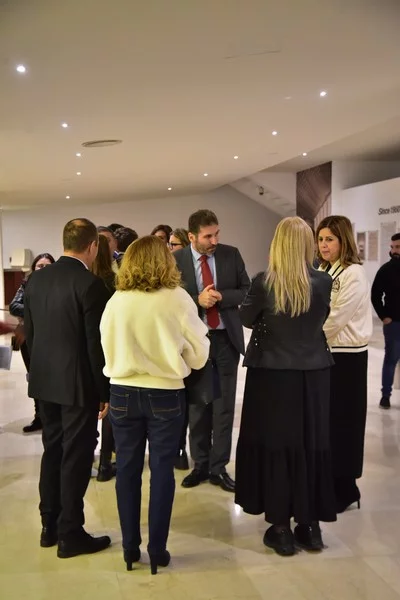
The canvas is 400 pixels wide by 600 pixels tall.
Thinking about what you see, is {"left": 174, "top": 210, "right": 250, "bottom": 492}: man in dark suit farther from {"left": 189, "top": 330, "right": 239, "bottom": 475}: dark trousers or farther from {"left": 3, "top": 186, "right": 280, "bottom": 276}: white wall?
{"left": 3, "top": 186, "right": 280, "bottom": 276}: white wall

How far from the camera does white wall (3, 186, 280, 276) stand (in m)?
20.8

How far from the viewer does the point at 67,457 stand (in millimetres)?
2799

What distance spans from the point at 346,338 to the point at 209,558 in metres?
1.35

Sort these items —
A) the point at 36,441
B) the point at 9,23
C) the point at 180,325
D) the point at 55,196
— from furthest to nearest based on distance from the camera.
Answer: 1. the point at 55,196
2. the point at 36,441
3. the point at 9,23
4. the point at 180,325

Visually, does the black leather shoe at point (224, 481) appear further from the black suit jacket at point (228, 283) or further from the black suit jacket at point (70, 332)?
the black suit jacket at point (70, 332)

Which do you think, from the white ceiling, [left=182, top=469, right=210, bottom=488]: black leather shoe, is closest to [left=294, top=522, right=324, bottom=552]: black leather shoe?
[left=182, top=469, right=210, bottom=488]: black leather shoe

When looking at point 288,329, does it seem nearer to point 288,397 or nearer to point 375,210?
point 288,397

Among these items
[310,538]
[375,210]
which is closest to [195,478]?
[310,538]

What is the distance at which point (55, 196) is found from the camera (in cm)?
1764

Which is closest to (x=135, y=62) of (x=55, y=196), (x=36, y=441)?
(x=36, y=441)

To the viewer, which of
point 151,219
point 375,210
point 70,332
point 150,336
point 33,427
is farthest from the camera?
point 151,219

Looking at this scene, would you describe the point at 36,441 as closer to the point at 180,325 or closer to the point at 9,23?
the point at 180,325

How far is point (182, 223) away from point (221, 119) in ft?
43.2

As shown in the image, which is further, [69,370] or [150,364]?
[69,370]
